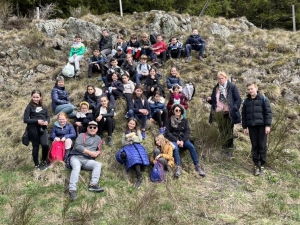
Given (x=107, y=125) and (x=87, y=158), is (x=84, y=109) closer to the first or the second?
(x=107, y=125)

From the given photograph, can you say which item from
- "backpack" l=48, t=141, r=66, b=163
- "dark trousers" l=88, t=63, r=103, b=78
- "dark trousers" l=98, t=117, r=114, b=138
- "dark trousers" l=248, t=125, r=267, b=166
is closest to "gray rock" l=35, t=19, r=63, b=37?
"dark trousers" l=88, t=63, r=103, b=78

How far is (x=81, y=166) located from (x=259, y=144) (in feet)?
11.4

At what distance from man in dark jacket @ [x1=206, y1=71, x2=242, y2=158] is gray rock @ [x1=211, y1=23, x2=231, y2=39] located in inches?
322

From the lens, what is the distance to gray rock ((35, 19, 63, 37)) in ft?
44.9

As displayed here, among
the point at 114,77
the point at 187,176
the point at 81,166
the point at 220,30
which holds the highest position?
the point at 220,30

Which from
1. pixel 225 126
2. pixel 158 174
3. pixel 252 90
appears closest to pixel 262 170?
pixel 225 126

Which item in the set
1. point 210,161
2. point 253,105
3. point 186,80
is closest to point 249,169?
point 210,161

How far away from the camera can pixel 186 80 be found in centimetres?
1041

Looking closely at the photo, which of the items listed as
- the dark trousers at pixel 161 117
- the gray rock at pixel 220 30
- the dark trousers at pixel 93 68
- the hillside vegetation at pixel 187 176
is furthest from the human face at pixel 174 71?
the gray rock at pixel 220 30

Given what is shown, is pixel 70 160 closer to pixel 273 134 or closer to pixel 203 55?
pixel 273 134

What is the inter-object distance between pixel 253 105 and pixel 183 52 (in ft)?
20.5

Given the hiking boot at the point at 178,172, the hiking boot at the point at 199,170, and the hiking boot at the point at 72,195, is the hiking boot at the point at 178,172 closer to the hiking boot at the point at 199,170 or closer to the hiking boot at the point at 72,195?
the hiking boot at the point at 199,170

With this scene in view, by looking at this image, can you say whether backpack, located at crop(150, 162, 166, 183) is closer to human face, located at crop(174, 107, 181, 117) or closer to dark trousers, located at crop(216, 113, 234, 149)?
human face, located at crop(174, 107, 181, 117)

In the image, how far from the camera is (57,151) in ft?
20.7
